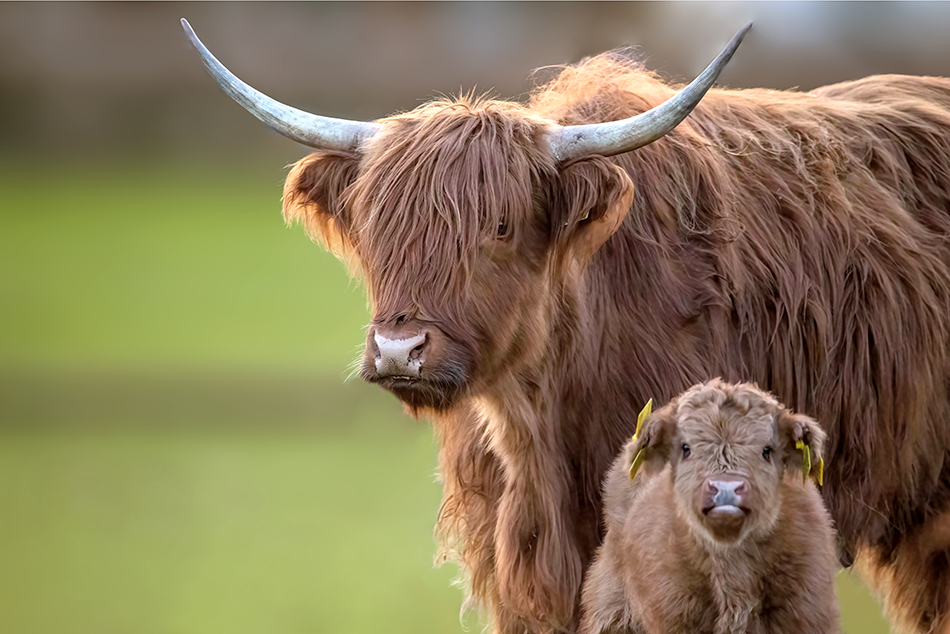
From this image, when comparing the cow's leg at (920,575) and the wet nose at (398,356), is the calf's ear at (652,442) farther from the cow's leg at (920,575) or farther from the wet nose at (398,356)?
the cow's leg at (920,575)

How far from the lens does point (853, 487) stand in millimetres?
3527

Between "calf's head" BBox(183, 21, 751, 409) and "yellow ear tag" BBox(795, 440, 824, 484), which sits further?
"calf's head" BBox(183, 21, 751, 409)

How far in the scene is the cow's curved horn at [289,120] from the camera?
10.2 ft

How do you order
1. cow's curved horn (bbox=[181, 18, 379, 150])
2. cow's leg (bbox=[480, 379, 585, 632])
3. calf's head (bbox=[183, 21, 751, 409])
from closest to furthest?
calf's head (bbox=[183, 21, 751, 409]), cow's curved horn (bbox=[181, 18, 379, 150]), cow's leg (bbox=[480, 379, 585, 632])

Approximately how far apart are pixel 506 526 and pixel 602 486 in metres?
0.33

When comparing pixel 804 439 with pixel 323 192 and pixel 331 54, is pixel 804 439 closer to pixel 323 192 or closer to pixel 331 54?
pixel 323 192

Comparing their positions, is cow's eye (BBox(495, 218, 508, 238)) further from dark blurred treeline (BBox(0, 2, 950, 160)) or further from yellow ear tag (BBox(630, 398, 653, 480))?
dark blurred treeline (BBox(0, 2, 950, 160))

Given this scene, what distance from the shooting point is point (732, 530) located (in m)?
2.44

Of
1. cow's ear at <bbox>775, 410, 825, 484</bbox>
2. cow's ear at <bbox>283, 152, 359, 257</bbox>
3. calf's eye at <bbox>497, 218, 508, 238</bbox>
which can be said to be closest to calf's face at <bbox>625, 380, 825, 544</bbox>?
cow's ear at <bbox>775, 410, 825, 484</bbox>

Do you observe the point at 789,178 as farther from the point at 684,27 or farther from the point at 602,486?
the point at 684,27

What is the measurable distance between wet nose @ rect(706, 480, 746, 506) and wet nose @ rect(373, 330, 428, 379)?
0.77 meters

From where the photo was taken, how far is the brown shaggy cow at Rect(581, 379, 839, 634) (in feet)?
8.38

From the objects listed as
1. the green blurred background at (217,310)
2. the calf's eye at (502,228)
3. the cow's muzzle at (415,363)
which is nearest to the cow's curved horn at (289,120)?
the calf's eye at (502,228)

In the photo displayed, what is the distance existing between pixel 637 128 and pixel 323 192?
103 centimetres
